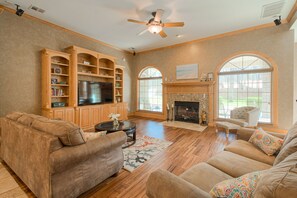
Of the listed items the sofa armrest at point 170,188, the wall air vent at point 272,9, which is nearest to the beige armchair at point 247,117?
the wall air vent at point 272,9

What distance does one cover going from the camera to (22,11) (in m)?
3.22

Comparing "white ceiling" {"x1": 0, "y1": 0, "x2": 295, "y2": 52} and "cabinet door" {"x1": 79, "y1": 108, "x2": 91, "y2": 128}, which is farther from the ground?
"white ceiling" {"x1": 0, "y1": 0, "x2": 295, "y2": 52}

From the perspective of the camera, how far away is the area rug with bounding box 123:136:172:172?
2.42m

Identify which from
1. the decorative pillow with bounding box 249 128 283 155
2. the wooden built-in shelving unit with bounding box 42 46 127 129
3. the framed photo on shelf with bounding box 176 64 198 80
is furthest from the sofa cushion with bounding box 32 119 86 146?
the framed photo on shelf with bounding box 176 64 198 80

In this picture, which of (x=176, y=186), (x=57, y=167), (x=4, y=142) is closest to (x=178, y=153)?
(x=176, y=186)

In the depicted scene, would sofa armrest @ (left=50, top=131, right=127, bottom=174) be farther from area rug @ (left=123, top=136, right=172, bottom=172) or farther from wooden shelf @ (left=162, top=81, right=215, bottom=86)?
wooden shelf @ (left=162, top=81, right=215, bottom=86)

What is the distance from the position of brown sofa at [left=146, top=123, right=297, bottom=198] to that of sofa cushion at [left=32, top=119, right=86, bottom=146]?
941mm

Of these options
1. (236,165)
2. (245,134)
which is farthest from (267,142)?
(236,165)

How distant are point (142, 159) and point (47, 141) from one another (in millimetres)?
1672

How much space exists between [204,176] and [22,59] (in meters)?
4.83

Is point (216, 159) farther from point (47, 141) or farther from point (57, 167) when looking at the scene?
point (47, 141)

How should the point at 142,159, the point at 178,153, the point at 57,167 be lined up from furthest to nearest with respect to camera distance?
1. the point at 178,153
2. the point at 142,159
3. the point at 57,167

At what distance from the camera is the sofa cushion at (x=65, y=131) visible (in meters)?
1.44

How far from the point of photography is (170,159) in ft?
8.45
